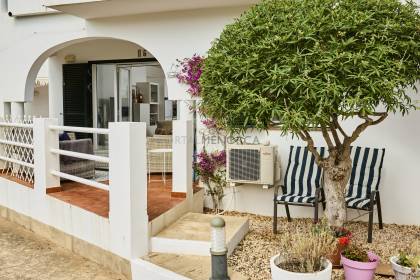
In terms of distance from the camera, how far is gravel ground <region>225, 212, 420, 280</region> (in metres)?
5.12

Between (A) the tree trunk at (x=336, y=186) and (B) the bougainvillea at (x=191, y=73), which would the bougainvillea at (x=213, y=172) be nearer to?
(B) the bougainvillea at (x=191, y=73)

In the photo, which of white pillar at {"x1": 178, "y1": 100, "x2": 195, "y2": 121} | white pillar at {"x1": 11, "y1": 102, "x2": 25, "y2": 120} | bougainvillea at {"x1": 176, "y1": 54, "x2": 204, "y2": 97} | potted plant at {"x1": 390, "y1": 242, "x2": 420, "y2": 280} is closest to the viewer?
potted plant at {"x1": 390, "y1": 242, "x2": 420, "y2": 280}

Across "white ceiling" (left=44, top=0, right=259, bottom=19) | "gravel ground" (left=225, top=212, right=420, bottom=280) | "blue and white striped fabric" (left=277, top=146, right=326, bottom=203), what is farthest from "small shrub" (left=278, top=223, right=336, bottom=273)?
"white ceiling" (left=44, top=0, right=259, bottom=19)

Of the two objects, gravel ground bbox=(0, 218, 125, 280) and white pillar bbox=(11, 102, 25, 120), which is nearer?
gravel ground bbox=(0, 218, 125, 280)

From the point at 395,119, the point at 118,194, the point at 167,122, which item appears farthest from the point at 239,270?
the point at 167,122

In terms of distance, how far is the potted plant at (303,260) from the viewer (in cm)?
399

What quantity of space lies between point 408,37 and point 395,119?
9.38 feet

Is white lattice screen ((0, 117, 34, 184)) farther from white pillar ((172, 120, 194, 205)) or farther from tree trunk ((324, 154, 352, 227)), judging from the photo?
tree trunk ((324, 154, 352, 227))

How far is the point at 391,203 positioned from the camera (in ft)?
23.5

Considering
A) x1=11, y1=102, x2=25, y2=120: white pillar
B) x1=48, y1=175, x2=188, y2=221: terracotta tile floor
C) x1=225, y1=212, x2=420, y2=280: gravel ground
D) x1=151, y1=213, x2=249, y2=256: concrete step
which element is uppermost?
x1=11, y1=102, x2=25, y2=120: white pillar

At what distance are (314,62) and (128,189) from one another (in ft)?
8.96

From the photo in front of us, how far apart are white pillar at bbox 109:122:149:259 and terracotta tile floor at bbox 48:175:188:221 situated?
41 cm

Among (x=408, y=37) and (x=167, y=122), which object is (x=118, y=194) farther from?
(x=167, y=122)

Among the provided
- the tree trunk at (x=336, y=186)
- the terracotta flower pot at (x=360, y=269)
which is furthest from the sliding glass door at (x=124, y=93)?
the terracotta flower pot at (x=360, y=269)
